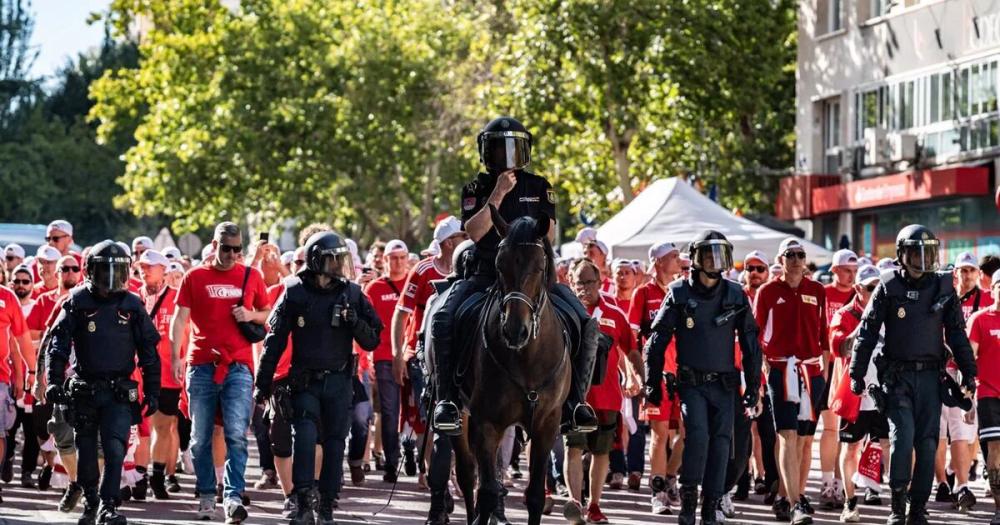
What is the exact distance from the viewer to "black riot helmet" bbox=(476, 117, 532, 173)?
12617mm

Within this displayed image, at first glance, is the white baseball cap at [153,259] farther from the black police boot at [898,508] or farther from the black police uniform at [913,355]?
the black police boot at [898,508]

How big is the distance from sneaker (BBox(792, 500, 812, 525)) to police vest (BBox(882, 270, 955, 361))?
1.51 m

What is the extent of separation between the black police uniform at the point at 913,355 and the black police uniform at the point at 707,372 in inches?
32.8

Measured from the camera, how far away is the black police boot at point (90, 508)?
13.9m

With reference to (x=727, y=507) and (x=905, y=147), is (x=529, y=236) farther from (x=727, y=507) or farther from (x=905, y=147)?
(x=905, y=147)

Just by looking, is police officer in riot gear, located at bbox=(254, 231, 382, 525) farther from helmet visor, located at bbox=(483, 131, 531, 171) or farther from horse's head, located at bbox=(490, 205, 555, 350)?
horse's head, located at bbox=(490, 205, 555, 350)

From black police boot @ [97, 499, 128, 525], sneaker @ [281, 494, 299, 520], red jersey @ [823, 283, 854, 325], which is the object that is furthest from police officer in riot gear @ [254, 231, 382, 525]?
red jersey @ [823, 283, 854, 325]

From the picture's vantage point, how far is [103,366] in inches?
545

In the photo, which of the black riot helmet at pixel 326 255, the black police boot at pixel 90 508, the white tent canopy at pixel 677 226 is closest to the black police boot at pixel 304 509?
the black police boot at pixel 90 508

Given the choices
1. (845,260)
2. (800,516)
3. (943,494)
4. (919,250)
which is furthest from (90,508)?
(943,494)

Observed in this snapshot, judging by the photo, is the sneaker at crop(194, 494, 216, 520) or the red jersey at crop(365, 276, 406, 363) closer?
the sneaker at crop(194, 494, 216, 520)

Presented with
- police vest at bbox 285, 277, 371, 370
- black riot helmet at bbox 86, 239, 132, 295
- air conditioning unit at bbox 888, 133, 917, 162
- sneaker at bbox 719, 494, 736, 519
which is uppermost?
air conditioning unit at bbox 888, 133, 917, 162

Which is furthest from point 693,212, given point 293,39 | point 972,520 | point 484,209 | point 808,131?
point 293,39

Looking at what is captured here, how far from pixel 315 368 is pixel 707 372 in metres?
2.52
